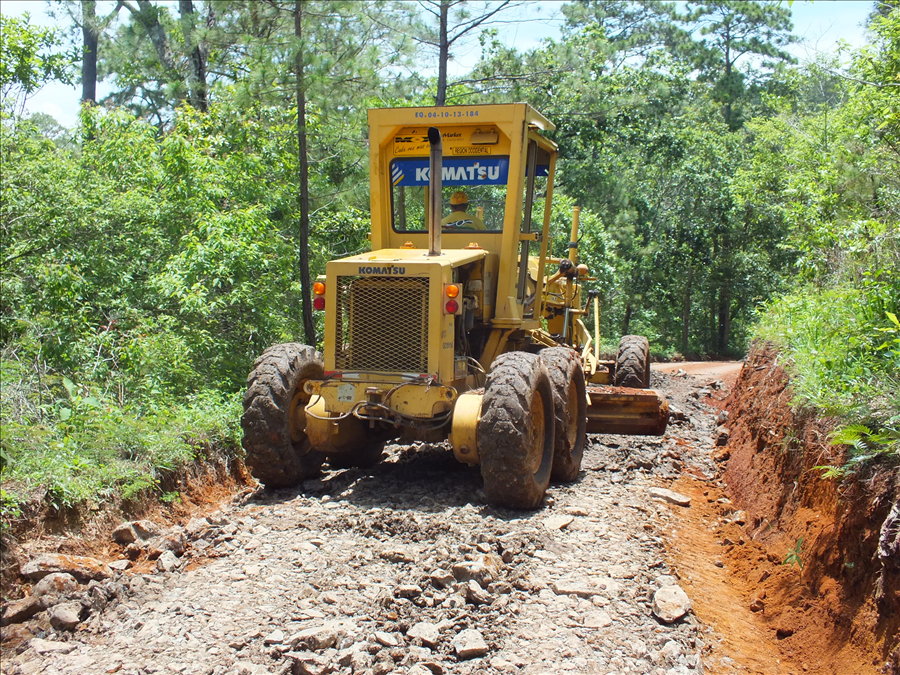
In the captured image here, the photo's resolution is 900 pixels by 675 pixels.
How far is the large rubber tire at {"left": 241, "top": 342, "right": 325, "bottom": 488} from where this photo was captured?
273 inches

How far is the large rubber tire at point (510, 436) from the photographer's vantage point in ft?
20.1

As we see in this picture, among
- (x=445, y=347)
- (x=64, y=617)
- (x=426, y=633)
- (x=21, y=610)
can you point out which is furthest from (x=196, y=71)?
(x=426, y=633)

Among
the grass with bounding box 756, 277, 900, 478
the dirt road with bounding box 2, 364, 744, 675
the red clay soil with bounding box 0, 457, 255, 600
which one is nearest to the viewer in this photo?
the dirt road with bounding box 2, 364, 744, 675

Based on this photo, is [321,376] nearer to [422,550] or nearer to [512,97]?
[422,550]

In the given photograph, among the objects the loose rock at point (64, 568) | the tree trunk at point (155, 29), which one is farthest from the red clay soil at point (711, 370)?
the tree trunk at point (155, 29)

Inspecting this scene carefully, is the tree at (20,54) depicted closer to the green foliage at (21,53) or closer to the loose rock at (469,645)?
the green foliage at (21,53)

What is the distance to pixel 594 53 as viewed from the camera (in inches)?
932

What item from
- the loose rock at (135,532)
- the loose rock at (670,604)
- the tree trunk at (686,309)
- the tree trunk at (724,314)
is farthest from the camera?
the tree trunk at (686,309)

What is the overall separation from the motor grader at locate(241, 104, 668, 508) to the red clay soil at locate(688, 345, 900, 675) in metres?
1.42

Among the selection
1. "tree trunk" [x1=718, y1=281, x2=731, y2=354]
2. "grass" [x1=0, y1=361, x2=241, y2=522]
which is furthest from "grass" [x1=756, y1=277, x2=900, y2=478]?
"tree trunk" [x1=718, y1=281, x2=731, y2=354]

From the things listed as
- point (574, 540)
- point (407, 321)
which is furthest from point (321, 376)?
point (574, 540)

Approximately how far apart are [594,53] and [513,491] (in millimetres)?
20153

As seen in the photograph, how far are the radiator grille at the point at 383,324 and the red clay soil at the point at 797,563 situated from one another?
265 cm

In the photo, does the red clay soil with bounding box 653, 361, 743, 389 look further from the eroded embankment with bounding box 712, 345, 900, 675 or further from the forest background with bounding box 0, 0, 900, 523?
the eroded embankment with bounding box 712, 345, 900, 675
